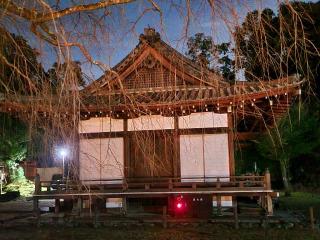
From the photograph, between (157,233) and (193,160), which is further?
(193,160)

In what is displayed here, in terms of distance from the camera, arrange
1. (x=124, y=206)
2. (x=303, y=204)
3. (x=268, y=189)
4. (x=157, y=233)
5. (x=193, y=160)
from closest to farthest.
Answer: (x=157, y=233) < (x=268, y=189) < (x=193, y=160) < (x=124, y=206) < (x=303, y=204)

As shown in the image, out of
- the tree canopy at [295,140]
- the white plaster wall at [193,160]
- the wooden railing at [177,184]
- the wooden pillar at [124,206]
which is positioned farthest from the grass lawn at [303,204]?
the wooden pillar at [124,206]

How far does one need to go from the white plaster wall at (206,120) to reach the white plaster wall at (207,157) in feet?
1.15

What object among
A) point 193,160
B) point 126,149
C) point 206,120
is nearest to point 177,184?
point 193,160

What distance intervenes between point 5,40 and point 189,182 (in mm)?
10291

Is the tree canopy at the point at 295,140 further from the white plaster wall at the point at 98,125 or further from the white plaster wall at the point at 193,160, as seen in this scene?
the white plaster wall at the point at 98,125

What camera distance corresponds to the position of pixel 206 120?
15.0m

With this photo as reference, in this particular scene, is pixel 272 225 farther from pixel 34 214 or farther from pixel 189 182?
pixel 34 214

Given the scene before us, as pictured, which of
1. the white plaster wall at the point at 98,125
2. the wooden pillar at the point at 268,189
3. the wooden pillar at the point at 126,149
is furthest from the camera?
the white plaster wall at the point at 98,125

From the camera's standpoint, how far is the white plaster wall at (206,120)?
1483 cm

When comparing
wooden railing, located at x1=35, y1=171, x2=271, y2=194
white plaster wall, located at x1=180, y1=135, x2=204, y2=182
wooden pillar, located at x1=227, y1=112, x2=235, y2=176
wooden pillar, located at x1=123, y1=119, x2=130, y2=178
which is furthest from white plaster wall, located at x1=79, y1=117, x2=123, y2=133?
wooden pillar, located at x1=227, y1=112, x2=235, y2=176

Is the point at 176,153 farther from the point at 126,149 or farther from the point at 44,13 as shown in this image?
the point at 44,13

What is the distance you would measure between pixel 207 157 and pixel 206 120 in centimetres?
131

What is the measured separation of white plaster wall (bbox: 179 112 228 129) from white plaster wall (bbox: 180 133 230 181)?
1.15ft
